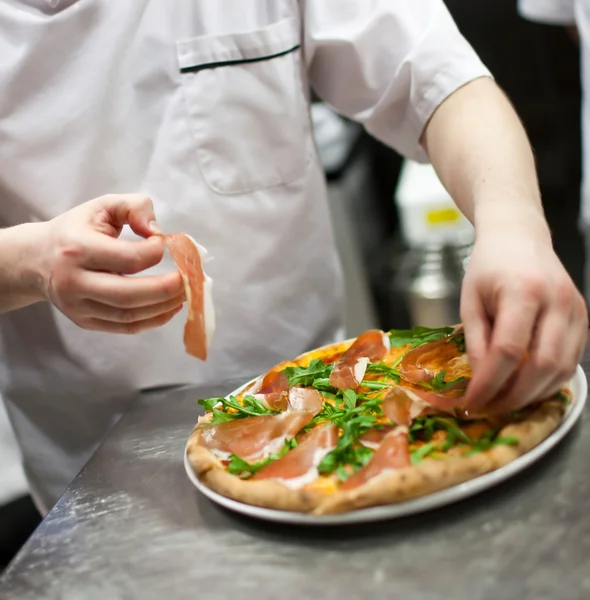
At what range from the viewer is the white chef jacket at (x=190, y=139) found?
1.07 metres

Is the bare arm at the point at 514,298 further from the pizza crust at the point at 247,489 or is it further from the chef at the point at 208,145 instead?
the pizza crust at the point at 247,489

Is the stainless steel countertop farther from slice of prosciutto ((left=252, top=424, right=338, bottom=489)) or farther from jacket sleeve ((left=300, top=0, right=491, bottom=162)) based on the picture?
jacket sleeve ((left=300, top=0, right=491, bottom=162))

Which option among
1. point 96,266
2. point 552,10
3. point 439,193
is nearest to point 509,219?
point 96,266

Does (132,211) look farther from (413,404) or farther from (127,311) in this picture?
(413,404)

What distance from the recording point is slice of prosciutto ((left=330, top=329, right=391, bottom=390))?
91 centimetres

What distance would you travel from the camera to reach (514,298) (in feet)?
2.41

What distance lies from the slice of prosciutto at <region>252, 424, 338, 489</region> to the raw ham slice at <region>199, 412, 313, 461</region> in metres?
0.03

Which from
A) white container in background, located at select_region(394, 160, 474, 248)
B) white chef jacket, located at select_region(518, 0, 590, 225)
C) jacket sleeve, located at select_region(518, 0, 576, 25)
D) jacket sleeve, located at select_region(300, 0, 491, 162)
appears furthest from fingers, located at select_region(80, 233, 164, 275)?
white container in background, located at select_region(394, 160, 474, 248)

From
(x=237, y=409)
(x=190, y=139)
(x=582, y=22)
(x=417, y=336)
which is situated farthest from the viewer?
(x=582, y=22)

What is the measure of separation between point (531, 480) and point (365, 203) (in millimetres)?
1934

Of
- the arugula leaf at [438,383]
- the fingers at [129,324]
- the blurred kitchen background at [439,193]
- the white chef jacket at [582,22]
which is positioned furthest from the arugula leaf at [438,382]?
the blurred kitchen background at [439,193]

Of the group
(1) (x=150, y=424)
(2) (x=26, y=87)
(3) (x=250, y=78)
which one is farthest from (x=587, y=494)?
(2) (x=26, y=87)

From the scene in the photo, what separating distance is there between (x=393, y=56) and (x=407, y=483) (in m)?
0.70

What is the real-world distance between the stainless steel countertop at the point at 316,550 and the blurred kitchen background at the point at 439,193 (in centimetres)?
159
